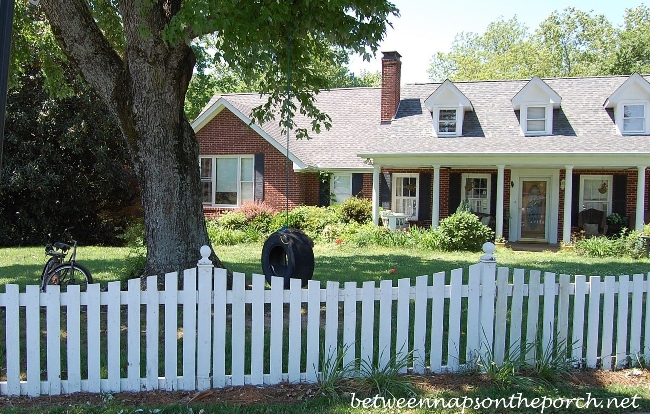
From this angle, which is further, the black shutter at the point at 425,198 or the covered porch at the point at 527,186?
the black shutter at the point at 425,198

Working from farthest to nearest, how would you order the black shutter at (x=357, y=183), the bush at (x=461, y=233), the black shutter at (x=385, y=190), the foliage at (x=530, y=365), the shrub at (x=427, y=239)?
the black shutter at (x=357, y=183) → the black shutter at (x=385, y=190) → the shrub at (x=427, y=239) → the bush at (x=461, y=233) → the foliage at (x=530, y=365)

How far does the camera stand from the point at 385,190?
66.1 feet

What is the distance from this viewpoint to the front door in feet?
64.0

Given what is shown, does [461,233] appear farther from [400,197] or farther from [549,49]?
[549,49]

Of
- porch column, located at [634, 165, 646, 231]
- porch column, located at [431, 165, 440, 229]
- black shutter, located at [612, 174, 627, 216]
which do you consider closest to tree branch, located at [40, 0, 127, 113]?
porch column, located at [431, 165, 440, 229]

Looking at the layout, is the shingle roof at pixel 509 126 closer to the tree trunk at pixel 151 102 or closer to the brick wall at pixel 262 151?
the brick wall at pixel 262 151

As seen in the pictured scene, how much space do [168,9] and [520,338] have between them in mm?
5895

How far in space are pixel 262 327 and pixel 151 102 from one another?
3.69 m

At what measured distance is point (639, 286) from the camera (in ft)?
17.4

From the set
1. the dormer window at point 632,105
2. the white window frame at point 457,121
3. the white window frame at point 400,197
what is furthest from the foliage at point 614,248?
the white window frame at point 400,197

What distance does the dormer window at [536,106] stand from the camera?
60.4 ft

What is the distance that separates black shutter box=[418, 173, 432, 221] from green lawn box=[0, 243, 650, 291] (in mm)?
3948

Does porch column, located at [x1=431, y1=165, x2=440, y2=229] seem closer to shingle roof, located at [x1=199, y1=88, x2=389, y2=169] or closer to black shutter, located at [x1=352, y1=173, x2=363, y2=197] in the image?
shingle roof, located at [x1=199, y1=88, x2=389, y2=169]

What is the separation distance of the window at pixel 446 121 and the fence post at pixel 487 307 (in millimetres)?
14673
